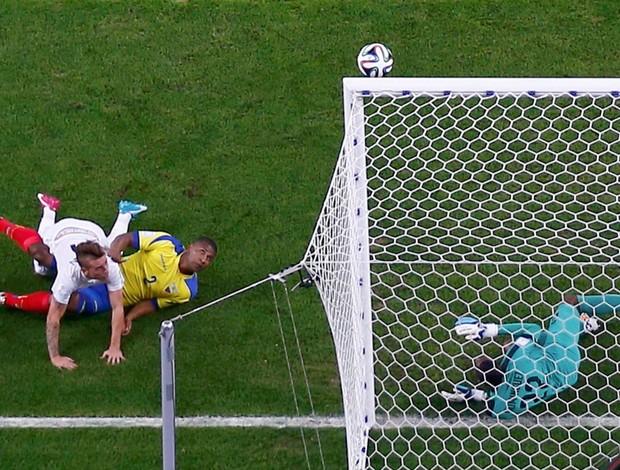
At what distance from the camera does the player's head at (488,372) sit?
15.8ft

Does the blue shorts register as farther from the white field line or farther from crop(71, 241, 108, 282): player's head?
the white field line

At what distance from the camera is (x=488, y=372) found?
15.9 feet

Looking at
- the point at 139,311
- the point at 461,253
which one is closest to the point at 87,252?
the point at 139,311

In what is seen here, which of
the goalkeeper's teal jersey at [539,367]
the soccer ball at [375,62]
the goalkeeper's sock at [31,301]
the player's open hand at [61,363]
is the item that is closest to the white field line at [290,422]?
the goalkeeper's teal jersey at [539,367]

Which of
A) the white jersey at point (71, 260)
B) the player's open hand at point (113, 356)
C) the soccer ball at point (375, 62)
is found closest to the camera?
the soccer ball at point (375, 62)

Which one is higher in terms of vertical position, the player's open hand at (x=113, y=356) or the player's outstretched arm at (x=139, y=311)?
the player's outstretched arm at (x=139, y=311)

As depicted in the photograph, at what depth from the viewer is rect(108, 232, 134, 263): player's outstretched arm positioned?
5.19m

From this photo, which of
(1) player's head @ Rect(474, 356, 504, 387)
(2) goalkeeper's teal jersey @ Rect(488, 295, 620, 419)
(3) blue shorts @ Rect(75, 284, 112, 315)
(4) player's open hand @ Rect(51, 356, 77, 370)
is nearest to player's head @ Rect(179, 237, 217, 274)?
(3) blue shorts @ Rect(75, 284, 112, 315)

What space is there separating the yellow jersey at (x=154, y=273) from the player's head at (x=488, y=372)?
1.60 metres

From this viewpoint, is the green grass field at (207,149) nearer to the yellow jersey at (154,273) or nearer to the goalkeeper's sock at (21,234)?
the yellow jersey at (154,273)

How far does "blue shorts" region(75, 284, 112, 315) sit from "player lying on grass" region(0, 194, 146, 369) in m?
0.08

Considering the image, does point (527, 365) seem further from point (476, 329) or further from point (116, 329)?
point (116, 329)

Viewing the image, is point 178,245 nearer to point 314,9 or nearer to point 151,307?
point 151,307

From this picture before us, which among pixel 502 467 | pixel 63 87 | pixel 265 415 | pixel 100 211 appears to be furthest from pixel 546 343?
pixel 63 87
